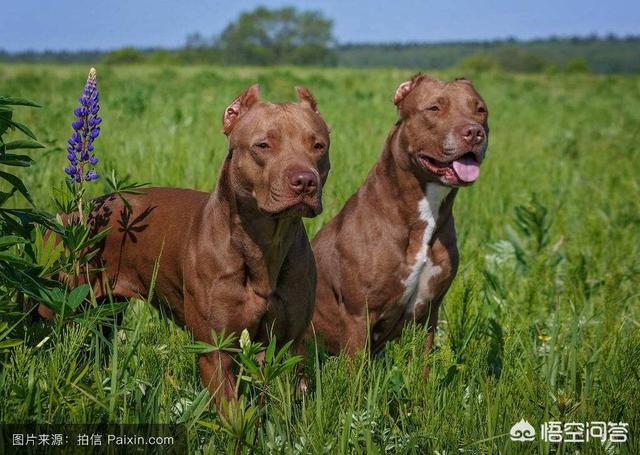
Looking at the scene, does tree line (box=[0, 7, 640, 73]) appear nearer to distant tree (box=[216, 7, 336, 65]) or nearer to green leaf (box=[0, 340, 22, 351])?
distant tree (box=[216, 7, 336, 65])

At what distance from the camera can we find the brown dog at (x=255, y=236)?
282 cm

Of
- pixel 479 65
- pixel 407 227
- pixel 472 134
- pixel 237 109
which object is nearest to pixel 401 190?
pixel 407 227

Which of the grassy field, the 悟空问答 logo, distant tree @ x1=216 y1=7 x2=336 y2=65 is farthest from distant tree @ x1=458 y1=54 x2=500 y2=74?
the 悟空问答 logo

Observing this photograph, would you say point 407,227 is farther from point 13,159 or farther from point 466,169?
point 13,159

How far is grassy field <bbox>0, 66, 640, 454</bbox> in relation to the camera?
2.69 m

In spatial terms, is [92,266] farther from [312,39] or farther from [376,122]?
[312,39]

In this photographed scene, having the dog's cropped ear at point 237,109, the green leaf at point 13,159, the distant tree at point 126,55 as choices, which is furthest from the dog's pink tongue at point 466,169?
the distant tree at point 126,55

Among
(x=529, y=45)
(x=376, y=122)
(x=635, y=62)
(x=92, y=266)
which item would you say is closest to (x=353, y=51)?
(x=529, y=45)

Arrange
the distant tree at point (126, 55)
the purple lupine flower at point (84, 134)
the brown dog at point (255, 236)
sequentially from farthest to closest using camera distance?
the distant tree at point (126, 55)
the purple lupine flower at point (84, 134)
the brown dog at point (255, 236)

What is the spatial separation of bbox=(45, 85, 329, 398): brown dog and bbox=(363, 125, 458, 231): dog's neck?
78cm

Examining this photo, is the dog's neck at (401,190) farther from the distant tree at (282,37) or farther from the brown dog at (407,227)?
the distant tree at (282,37)

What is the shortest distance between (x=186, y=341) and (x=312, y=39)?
10421 centimetres

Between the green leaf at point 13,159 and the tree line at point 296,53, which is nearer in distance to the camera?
the green leaf at point 13,159

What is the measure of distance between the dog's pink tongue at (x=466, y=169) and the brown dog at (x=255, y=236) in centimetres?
86
